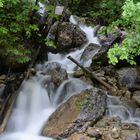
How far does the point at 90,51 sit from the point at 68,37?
111 centimetres

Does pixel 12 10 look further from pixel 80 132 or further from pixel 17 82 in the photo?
pixel 80 132

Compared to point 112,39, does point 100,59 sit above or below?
below

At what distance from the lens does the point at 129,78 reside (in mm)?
12312

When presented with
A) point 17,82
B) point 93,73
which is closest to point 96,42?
point 93,73

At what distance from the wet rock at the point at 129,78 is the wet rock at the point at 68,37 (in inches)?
110

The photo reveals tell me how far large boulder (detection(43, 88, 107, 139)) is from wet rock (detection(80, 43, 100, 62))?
376cm

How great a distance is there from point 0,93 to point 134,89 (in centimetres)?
469

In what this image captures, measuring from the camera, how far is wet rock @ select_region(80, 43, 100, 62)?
1384cm

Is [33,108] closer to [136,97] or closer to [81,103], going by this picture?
[81,103]

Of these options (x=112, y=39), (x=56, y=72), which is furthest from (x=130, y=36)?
(x=112, y=39)

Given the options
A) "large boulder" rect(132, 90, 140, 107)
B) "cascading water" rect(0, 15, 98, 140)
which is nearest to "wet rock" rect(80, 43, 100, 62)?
"cascading water" rect(0, 15, 98, 140)

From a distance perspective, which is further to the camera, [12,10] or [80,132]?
[12,10]

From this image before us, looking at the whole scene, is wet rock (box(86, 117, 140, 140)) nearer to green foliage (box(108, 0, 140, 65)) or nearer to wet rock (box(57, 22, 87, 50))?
green foliage (box(108, 0, 140, 65))

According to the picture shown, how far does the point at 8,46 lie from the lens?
9.14 meters
